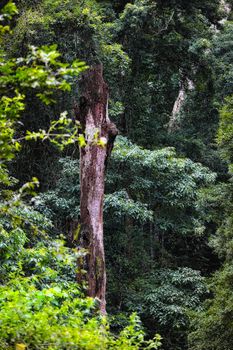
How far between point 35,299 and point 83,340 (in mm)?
1008

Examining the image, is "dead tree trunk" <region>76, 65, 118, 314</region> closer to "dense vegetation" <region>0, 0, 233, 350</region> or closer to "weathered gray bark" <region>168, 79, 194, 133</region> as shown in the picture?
"dense vegetation" <region>0, 0, 233, 350</region>

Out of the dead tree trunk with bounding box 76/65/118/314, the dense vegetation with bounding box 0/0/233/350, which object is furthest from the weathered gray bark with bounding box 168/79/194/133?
the dead tree trunk with bounding box 76/65/118/314

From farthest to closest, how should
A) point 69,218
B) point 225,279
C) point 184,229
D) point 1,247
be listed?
1. point 184,229
2. point 69,218
3. point 225,279
4. point 1,247

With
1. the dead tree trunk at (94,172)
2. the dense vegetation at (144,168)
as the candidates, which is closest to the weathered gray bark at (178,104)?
the dense vegetation at (144,168)

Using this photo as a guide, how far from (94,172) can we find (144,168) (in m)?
5.21

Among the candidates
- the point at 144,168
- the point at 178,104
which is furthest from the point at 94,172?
the point at 178,104

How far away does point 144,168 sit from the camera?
1320 cm

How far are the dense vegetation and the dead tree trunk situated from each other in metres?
0.37

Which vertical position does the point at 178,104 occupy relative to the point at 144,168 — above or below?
above

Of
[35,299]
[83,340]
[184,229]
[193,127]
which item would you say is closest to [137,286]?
[184,229]

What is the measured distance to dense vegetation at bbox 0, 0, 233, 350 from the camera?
32.3 ft

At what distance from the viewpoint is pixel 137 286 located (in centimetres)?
1326

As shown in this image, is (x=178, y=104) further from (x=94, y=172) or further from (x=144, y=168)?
(x=94, y=172)

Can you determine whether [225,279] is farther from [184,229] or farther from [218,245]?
[184,229]
